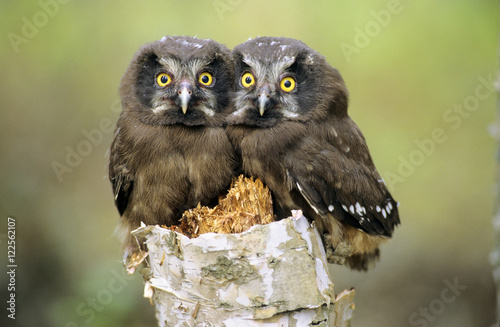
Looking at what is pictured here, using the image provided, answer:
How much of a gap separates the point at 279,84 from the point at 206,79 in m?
0.44

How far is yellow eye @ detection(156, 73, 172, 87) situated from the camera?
10.2 feet

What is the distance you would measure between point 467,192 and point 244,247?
386cm

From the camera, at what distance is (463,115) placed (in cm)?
535

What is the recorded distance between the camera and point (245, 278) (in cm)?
238

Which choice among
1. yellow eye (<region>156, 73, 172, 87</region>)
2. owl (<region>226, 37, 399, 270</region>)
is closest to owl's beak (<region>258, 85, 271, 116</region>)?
owl (<region>226, 37, 399, 270</region>)

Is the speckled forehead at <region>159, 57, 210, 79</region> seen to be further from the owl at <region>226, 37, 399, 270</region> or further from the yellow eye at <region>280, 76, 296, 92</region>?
the yellow eye at <region>280, 76, 296, 92</region>

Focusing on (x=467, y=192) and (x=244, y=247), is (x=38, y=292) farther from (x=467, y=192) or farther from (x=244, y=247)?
(x=467, y=192)

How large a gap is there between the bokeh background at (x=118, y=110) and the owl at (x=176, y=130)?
209cm

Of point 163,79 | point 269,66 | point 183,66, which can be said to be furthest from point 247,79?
point 163,79

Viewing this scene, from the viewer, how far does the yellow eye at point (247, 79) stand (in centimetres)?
307

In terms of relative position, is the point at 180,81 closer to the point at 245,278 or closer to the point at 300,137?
the point at 300,137

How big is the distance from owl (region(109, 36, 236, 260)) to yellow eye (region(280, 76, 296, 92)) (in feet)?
1.13

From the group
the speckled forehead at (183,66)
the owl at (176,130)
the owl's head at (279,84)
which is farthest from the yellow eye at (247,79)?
the speckled forehead at (183,66)

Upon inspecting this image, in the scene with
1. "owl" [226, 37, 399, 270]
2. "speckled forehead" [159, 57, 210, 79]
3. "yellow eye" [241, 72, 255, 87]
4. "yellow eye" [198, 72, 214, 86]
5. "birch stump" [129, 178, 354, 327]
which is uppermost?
"speckled forehead" [159, 57, 210, 79]
